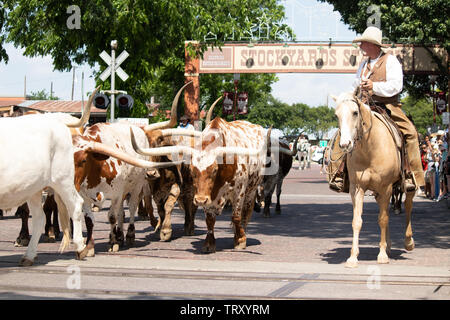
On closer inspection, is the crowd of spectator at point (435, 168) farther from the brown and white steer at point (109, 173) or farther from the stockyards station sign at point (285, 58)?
Result: the brown and white steer at point (109, 173)

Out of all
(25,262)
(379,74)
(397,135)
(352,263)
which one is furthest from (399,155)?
(25,262)

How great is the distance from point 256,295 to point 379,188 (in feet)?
11.3

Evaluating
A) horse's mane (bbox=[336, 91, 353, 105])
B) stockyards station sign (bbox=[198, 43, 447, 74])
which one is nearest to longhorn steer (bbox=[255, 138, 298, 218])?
horse's mane (bbox=[336, 91, 353, 105])

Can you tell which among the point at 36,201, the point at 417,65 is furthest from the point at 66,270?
the point at 417,65

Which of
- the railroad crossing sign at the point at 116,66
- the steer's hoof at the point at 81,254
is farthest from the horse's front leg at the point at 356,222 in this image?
the railroad crossing sign at the point at 116,66

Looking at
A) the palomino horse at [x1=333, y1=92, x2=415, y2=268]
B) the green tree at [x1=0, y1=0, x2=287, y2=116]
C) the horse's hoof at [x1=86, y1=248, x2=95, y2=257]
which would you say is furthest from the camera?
the green tree at [x1=0, y1=0, x2=287, y2=116]

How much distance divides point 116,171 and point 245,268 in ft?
9.08

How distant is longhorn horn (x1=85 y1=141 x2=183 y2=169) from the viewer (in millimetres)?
9742

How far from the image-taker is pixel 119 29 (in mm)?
23062

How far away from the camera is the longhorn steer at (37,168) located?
8.80 meters

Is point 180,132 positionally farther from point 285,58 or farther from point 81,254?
point 285,58

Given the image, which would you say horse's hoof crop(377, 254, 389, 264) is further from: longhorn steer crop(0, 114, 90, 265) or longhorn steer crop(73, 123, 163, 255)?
longhorn steer crop(0, 114, 90, 265)

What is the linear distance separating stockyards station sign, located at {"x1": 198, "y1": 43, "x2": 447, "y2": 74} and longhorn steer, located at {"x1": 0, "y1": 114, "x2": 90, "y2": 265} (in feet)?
85.8

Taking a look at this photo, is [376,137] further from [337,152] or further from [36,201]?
[36,201]
